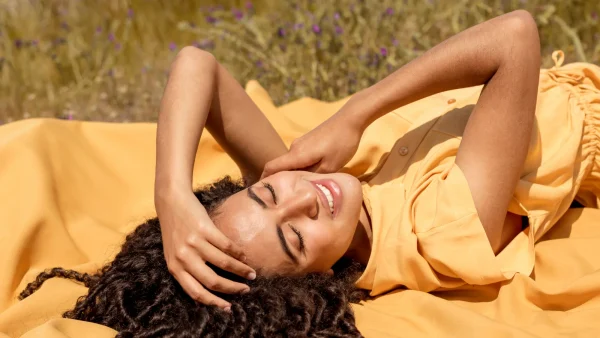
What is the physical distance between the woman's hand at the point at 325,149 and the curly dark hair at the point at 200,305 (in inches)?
12.0

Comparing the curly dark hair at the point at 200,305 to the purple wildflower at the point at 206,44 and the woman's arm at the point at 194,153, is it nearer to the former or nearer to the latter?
the woman's arm at the point at 194,153

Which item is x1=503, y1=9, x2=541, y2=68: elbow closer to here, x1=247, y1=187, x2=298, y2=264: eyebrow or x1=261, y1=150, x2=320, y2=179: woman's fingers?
x1=261, y1=150, x2=320, y2=179: woman's fingers


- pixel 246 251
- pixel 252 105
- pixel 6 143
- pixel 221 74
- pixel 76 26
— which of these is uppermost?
pixel 76 26

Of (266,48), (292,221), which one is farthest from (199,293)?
(266,48)

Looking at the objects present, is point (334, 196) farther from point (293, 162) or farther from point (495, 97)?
point (495, 97)

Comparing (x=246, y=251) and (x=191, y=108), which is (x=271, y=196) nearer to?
(x=246, y=251)

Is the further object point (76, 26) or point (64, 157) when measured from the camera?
point (76, 26)

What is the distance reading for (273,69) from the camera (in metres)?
5.18

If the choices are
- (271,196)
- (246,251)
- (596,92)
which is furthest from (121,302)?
(596,92)

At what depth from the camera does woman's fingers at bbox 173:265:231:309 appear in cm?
234

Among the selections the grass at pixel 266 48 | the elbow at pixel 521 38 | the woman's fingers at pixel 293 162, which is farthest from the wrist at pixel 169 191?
the grass at pixel 266 48

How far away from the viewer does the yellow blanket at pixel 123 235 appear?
254 cm

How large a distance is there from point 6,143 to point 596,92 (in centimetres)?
261

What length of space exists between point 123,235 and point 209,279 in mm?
1093
